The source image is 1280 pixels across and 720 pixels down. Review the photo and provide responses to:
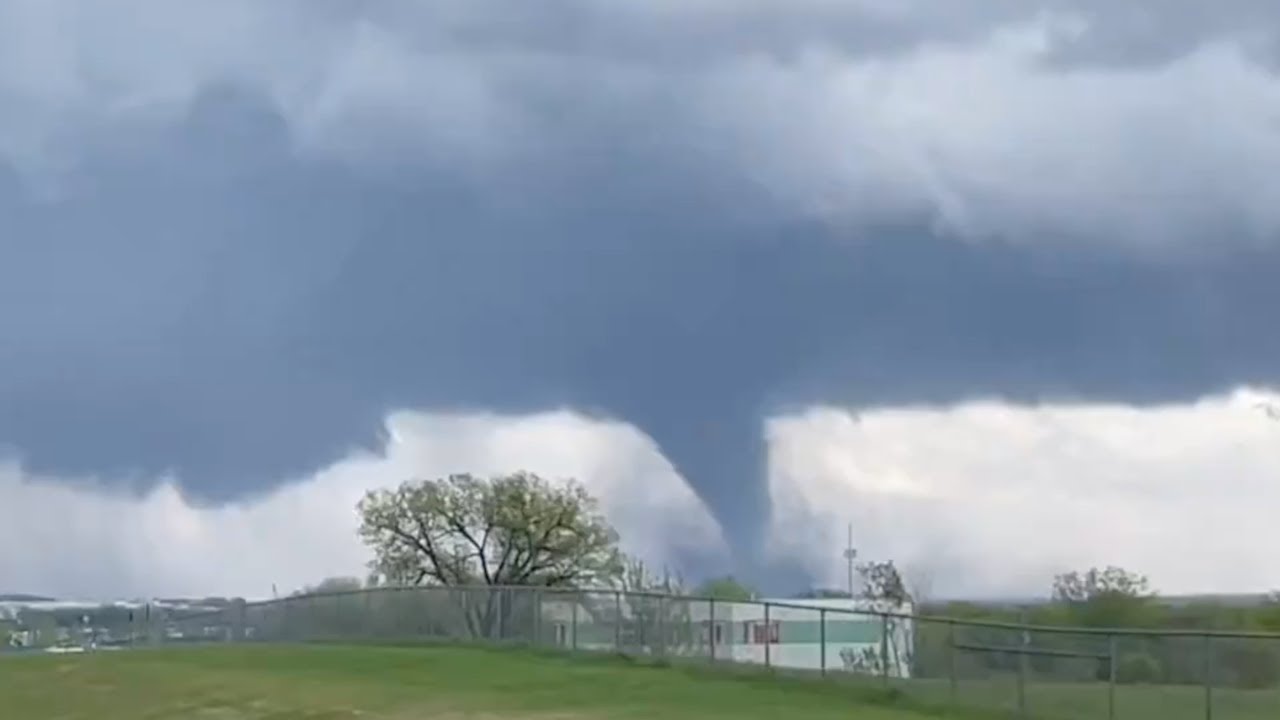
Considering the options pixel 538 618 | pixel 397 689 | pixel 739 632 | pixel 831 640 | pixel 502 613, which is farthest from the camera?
pixel 502 613

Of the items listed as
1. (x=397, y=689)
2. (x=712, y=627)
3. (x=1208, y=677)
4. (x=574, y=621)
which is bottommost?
(x=397, y=689)

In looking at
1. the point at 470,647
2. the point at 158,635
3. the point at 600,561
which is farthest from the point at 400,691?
the point at 600,561

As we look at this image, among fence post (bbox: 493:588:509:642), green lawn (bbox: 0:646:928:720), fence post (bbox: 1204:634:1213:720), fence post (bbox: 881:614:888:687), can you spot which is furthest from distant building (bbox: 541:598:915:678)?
fence post (bbox: 1204:634:1213:720)

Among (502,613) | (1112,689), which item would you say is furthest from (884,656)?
(502,613)

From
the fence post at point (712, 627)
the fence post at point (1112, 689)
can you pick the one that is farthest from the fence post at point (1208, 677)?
the fence post at point (712, 627)

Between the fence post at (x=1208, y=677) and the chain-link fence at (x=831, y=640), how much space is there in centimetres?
3

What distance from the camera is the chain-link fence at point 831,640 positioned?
37312 mm

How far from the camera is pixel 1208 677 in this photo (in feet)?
121

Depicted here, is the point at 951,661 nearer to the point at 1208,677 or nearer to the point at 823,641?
the point at 823,641

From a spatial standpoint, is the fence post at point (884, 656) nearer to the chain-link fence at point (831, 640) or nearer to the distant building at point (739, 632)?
the chain-link fence at point (831, 640)

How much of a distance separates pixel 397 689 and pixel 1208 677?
55.8ft

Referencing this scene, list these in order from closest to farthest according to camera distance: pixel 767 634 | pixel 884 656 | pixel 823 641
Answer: pixel 884 656
pixel 823 641
pixel 767 634

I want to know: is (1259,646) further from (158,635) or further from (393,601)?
(158,635)

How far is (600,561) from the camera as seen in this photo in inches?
4518
